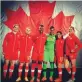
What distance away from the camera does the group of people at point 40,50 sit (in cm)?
295

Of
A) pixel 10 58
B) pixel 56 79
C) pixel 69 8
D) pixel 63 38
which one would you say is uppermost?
pixel 69 8

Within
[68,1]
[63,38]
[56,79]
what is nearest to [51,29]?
[63,38]

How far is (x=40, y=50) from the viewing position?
2.95m

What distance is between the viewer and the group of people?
2951 millimetres

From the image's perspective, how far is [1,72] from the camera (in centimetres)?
298

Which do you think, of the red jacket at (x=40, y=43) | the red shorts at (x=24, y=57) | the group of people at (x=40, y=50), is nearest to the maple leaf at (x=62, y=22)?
the group of people at (x=40, y=50)

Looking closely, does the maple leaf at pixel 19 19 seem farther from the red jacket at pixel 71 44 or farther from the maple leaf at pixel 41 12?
the red jacket at pixel 71 44

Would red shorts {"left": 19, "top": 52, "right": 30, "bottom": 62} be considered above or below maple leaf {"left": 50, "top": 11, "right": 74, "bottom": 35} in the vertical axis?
below

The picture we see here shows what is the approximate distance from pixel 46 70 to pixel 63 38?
1.23ft

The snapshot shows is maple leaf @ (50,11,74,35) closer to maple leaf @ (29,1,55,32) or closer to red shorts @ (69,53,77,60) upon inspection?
maple leaf @ (29,1,55,32)

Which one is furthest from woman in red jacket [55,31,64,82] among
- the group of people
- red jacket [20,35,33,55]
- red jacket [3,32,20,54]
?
red jacket [3,32,20,54]

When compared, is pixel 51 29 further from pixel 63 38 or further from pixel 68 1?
pixel 68 1

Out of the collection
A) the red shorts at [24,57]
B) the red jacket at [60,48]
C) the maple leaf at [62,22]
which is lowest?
the red shorts at [24,57]

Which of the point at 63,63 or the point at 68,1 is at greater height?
the point at 68,1
